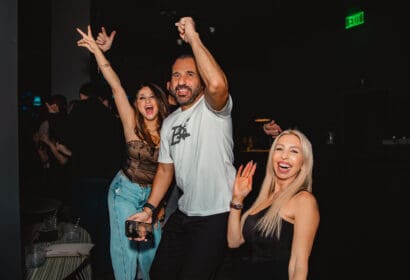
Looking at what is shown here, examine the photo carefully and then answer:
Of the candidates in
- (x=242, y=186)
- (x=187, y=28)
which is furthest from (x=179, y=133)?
(x=187, y=28)

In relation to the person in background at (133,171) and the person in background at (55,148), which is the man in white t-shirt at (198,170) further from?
the person in background at (55,148)

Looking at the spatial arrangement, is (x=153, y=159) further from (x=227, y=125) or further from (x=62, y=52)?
(x=62, y=52)

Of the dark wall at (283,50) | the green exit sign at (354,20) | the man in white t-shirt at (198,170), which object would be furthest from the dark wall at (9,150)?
the green exit sign at (354,20)

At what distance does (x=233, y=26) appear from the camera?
767 cm

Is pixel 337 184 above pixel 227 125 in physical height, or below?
below

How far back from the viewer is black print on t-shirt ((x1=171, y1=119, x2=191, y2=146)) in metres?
2.08

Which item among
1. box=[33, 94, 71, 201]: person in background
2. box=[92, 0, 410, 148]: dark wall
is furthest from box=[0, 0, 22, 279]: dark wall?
box=[92, 0, 410, 148]: dark wall

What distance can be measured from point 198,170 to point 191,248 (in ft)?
1.32

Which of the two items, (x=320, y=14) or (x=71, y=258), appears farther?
(x=320, y=14)

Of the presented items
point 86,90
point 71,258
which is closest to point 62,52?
point 86,90

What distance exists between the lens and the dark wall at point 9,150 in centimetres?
102

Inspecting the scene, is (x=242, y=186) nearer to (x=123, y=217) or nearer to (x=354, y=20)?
(x=123, y=217)

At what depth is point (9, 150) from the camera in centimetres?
103

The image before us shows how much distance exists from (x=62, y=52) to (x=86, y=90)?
2.90 meters
